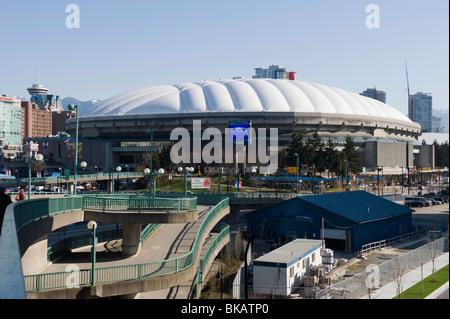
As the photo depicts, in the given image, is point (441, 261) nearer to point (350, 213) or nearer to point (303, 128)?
point (350, 213)

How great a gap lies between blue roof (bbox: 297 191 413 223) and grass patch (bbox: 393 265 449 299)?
1023cm

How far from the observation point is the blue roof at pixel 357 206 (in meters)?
42.3

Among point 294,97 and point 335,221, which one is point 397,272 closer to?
point 335,221

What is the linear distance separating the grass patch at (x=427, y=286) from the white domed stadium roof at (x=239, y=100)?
236 ft

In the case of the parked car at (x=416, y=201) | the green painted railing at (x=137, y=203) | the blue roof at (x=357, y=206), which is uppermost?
the green painted railing at (x=137, y=203)

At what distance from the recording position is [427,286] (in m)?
28.0

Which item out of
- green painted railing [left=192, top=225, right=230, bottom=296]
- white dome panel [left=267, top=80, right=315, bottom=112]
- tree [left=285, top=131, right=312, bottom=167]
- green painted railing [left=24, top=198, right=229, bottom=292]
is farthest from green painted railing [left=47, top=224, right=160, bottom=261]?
white dome panel [left=267, top=80, right=315, bottom=112]

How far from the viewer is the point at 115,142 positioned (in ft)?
357

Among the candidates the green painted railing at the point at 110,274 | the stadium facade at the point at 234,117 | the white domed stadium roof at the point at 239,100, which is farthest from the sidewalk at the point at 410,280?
the white domed stadium roof at the point at 239,100

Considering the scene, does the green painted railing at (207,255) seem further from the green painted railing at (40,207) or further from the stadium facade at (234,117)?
the stadium facade at (234,117)

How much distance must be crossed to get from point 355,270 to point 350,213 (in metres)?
9.85
